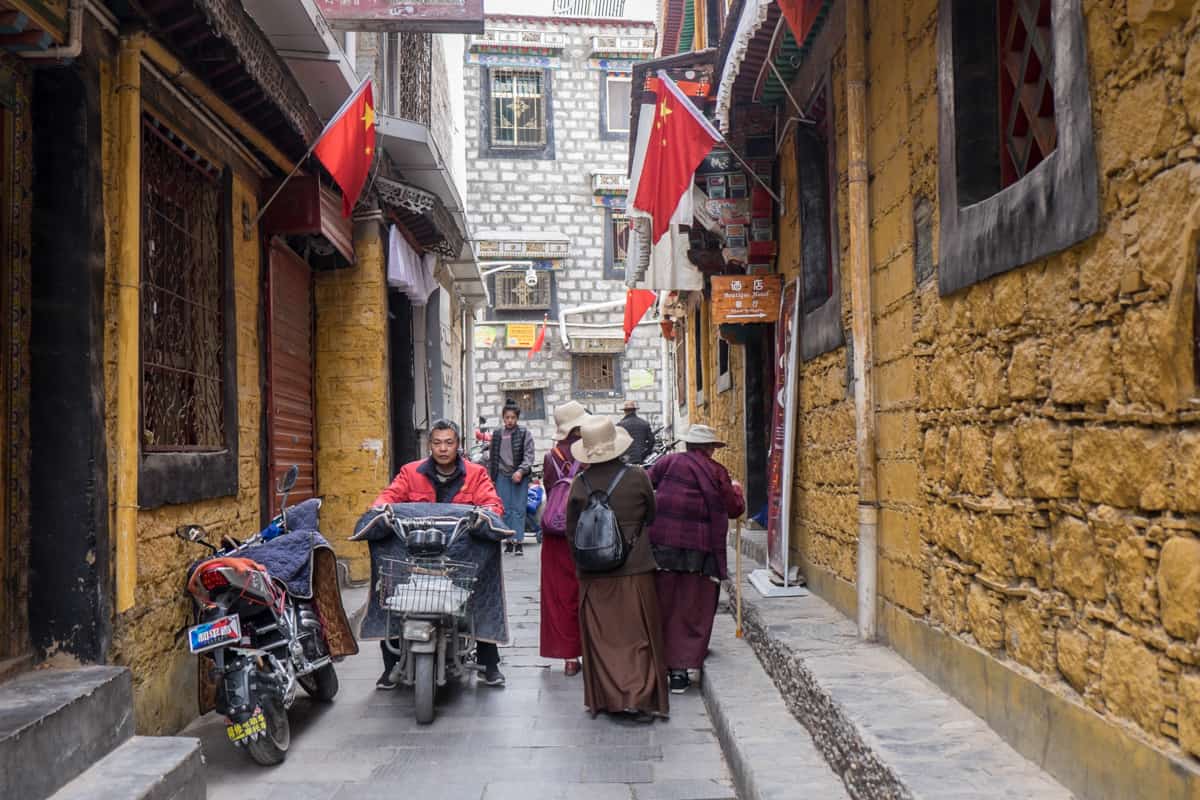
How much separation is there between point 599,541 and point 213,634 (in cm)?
206

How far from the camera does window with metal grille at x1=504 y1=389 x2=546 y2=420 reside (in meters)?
25.7

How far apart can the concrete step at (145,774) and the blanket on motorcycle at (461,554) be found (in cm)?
180

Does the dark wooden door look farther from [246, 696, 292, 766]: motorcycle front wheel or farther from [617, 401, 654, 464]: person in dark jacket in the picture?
[617, 401, 654, 464]: person in dark jacket

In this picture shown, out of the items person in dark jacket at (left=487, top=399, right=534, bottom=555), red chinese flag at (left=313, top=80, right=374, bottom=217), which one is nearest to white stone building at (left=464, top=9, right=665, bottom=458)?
person in dark jacket at (left=487, top=399, right=534, bottom=555)

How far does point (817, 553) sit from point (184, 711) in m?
4.09

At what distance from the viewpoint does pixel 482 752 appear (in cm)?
522

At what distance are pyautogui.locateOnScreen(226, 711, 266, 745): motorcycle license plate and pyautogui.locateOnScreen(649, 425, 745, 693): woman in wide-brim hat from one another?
2438mm

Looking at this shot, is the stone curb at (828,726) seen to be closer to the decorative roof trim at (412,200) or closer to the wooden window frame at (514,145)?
the decorative roof trim at (412,200)

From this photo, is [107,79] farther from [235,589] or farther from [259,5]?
[235,589]

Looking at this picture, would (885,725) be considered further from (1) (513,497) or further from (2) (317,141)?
(1) (513,497)

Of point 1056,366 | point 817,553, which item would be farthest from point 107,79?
point 817,553

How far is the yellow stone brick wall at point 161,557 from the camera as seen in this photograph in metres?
4.68

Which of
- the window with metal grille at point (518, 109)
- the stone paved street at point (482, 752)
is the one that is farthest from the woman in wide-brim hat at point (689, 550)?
the window with metal grille at point (518, 109)

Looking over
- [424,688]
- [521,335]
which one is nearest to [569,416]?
[424,688]
